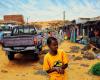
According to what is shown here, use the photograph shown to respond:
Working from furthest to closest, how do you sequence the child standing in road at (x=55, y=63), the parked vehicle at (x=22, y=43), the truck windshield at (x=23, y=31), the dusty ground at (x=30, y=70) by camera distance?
the truck windshield at (x=23, y=31), the parked vehicle at (x=22, y=43), the dusty ground at (x=30, y=70), the child standing in road at (x=55, y=63)

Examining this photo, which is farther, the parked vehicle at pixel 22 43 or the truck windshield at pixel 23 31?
the truck windshield at pixel 23 31

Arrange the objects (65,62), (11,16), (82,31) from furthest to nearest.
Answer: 1. (11,16)
2. (82,31)
3. (65,62)

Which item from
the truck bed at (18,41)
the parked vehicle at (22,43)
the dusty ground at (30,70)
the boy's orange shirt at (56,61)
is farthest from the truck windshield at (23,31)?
the boy's orange shirt at (56,61)

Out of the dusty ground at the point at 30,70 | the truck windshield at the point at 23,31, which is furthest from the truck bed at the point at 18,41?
the truck windshield at the point at 23,31

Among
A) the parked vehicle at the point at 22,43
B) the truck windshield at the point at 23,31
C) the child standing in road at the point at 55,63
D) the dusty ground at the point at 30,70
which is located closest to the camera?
the child standing in road at the point at 55,63

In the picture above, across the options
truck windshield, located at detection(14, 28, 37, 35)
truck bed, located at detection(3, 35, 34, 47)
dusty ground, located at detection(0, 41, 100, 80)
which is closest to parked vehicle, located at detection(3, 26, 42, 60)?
truck bed, located at detection(3, 35, 34, 47)

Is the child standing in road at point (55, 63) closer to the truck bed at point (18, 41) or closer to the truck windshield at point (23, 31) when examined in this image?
the truck bed at point (18, 41)

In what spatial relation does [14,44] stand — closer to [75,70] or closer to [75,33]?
[75,70]

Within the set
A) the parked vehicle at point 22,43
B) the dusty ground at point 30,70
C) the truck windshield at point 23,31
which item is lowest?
the dusty ground at point 30,70

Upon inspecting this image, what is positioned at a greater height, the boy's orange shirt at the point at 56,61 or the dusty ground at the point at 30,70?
the boy's orange shirt at the point at 56,61

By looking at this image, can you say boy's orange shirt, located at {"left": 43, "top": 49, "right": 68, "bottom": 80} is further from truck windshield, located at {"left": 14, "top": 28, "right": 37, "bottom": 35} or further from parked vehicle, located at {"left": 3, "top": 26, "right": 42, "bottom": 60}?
truck windshield, located at {"left": 14, "top": 28, "right": 37, "bottom": 35}

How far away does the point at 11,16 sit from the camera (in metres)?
81.1

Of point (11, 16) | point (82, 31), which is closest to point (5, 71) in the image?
point (82, 31)

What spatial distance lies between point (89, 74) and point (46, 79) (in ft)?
5.74
